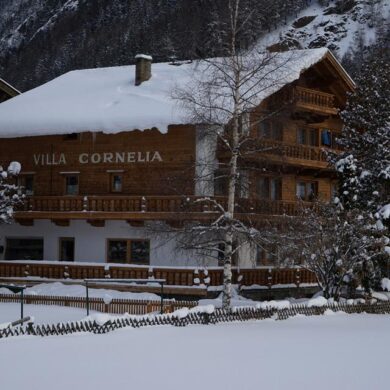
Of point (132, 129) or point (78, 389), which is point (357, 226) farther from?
point (78, 389)

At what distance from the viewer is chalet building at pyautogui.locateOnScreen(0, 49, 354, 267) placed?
1240 inches

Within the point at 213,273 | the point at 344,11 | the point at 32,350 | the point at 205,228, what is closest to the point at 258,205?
the point at 205,228

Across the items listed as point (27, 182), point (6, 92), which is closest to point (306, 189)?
point (27, 182)

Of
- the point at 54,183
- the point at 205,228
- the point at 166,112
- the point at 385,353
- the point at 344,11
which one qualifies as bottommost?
the point at 385,353

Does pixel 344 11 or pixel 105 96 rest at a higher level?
pixel 344 11

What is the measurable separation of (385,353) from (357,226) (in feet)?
30.4

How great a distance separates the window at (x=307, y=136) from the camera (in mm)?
37041

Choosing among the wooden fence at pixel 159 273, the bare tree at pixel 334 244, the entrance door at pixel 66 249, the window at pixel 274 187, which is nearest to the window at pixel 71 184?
the entrance door at pixel 66 249

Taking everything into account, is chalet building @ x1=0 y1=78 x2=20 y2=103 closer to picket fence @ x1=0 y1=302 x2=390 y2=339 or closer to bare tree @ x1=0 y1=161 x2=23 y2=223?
bare tree @ x1=0 y1=161 x2=23 y2=223

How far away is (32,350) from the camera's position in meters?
14.0

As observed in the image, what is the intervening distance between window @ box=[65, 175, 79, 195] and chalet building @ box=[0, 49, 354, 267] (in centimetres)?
5

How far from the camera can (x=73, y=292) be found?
29719 millimetres

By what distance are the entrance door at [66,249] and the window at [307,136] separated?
12280 mm

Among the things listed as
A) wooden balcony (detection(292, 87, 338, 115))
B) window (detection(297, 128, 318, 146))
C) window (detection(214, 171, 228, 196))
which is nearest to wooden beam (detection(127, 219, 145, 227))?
window (detection(214, 171, 228, 196))
